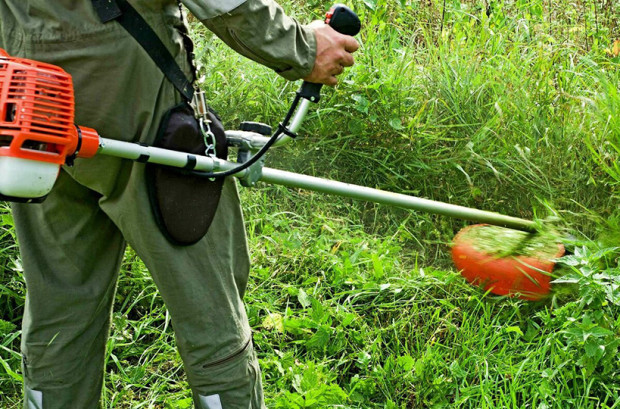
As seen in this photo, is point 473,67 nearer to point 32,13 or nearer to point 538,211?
point 538,211

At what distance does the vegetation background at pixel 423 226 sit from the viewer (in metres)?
2.72

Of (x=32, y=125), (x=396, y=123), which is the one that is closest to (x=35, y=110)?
(x=32, y=125)

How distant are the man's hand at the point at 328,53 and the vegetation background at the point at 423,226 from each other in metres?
1.09

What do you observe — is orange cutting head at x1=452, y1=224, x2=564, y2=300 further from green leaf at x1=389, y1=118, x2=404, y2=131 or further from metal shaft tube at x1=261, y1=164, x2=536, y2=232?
green leaf at x1=389, y1=118, x2=404, y2=131

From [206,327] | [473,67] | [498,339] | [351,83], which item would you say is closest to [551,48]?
[473,67]

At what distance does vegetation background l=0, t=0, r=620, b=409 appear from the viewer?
2723mm

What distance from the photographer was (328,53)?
2.00 m

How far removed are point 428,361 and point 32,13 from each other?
1731 mm

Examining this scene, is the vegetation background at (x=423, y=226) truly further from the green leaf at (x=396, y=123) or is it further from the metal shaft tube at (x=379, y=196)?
the metal shaft tube at (x=379, y=196)

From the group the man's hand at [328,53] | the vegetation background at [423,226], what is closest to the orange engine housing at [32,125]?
the man's hand at [328,53]

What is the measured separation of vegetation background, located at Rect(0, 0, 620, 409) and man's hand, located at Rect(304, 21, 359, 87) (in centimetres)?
109

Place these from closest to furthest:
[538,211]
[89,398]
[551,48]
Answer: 1. [89,398]
2. [538,211]
3. [551,48]

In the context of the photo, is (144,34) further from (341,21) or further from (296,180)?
(296,180)

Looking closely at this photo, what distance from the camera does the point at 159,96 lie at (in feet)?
6.28
